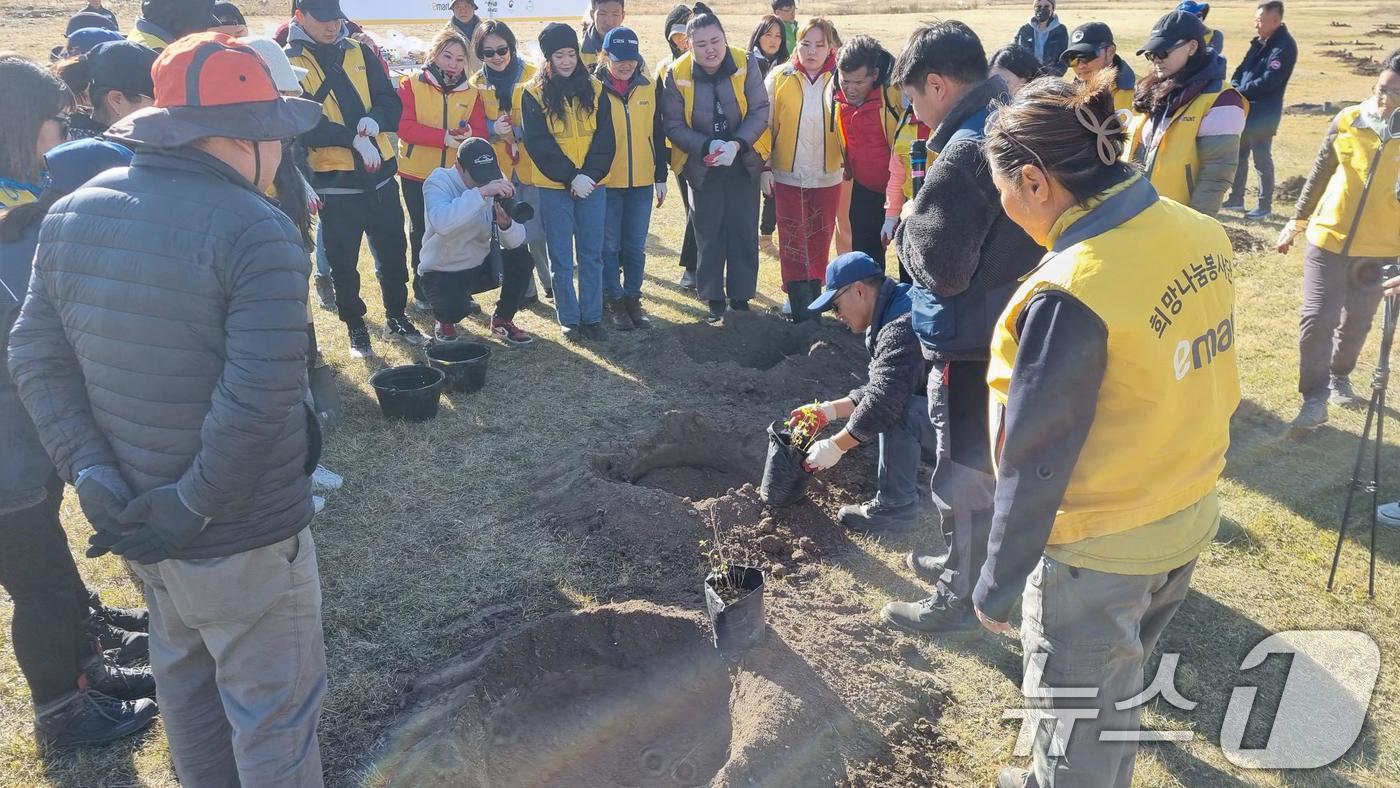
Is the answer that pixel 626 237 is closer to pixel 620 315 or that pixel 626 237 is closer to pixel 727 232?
pixel 620 315

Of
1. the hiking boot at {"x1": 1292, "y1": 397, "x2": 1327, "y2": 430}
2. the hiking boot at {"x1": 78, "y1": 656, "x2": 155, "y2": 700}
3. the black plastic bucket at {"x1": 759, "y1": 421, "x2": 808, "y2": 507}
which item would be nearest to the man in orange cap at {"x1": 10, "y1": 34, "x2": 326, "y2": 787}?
the hiking boot at {"x1": 78, "y1": 656, "x2": 155, "y2": 700}

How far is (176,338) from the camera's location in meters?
2.18

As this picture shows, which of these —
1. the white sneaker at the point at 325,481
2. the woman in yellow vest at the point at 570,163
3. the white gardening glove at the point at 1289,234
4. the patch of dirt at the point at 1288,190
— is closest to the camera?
the white sneaker at the point at 325,481

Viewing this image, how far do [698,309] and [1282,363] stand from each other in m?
4.43

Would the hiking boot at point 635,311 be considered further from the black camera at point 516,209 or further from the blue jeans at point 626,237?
the black camera at point 516,209

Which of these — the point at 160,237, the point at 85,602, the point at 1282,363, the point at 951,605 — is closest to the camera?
the point at 160,237

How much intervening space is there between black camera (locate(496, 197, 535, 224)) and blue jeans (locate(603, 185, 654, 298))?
93cm

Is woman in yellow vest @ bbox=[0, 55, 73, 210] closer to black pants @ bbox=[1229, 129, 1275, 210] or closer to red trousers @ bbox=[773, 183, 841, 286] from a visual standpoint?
red trousers @ bbox=[773, 183, 841, 286]

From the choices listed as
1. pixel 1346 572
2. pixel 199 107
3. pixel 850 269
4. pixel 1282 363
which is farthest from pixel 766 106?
pixel 199 107

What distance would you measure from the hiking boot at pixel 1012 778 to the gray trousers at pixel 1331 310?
3.92 metres

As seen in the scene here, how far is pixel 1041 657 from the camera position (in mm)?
2385

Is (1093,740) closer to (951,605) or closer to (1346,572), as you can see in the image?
(951,605)

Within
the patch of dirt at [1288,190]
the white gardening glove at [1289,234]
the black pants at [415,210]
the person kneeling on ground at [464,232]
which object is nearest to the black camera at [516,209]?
the person kneeling on ground at [464,232]

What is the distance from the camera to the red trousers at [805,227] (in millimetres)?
7000
